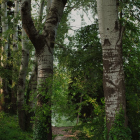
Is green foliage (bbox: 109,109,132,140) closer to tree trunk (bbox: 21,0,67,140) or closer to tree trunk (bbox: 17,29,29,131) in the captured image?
tree trunk (bbox: 21,0,67,140)

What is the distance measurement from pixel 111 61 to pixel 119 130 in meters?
1.40

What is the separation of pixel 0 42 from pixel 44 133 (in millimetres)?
7597

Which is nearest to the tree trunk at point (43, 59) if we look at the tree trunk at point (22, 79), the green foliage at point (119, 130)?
the green foliage at point (119, 130)

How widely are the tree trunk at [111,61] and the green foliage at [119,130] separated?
0.09 meters

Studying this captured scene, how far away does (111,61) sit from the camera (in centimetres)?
401

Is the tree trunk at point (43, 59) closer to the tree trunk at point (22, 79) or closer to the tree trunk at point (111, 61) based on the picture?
the tree trunk at point (111, 61)

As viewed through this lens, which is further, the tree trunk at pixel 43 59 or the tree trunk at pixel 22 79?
the tree trunk at pixel 22 79

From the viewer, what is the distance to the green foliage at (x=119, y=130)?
3.76m

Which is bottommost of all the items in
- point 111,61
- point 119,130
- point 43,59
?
point 119,130

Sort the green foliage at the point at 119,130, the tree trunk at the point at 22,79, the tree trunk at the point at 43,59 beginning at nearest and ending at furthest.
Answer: the green foliage at the point at 119,130 → the tree trunk at the point at 43,59 → the tree trunk at the point at 22,79

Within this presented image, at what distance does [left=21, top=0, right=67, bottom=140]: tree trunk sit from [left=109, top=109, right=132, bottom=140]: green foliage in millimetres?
2333

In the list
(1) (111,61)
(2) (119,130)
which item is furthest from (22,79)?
(2) (119,130)

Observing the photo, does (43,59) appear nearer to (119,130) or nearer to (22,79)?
(119,130)

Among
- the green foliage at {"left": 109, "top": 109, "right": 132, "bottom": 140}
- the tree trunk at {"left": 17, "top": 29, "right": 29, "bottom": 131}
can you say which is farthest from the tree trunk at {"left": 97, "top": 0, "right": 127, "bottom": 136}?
the tree trunk at {"left": 17, "top": 29, "right": 29, "bottom": 131}
